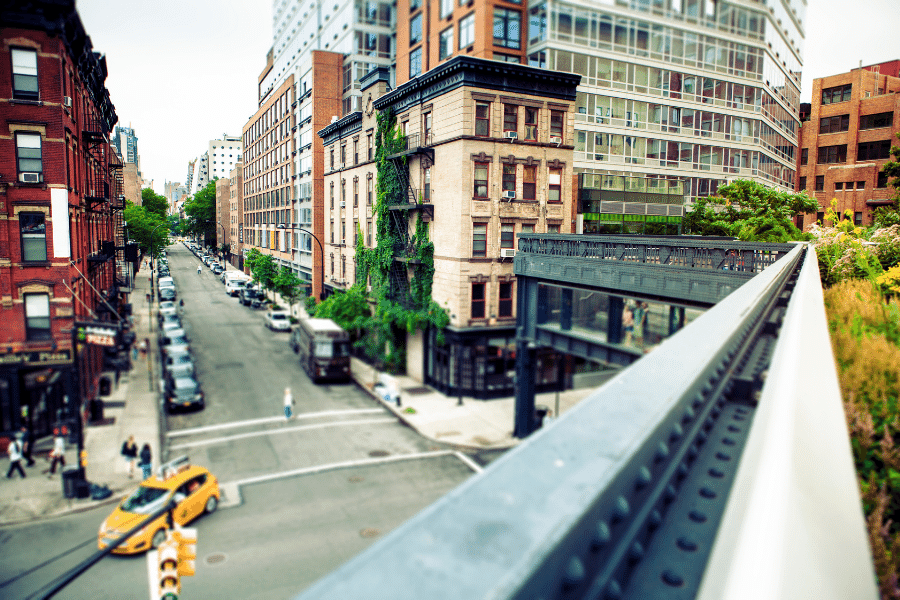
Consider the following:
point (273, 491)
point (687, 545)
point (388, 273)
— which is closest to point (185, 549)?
point (273, 491)

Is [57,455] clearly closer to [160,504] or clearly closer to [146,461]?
[146,461]

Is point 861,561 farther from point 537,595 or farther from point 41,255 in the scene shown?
point 41,255

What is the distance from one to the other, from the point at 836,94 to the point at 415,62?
48844 mm

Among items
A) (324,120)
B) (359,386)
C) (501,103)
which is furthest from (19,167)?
(324,120)

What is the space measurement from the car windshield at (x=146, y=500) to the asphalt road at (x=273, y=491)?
1238mm

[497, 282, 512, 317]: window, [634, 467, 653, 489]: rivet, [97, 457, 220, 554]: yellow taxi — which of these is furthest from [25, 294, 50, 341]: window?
[634, 467, 653, 489]: rivet

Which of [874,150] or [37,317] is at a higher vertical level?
[874,150]

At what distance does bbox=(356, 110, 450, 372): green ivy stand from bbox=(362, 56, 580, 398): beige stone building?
1.01 metres

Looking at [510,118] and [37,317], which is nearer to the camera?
[37,317]

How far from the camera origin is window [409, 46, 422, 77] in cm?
4462

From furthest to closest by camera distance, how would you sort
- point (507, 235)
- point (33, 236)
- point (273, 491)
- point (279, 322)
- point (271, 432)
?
point (279, 322)
point (507, 235)
point (271, 432)
point (33, 236)
point (273, 491)

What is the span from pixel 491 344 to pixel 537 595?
31.2 m

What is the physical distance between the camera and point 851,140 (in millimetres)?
62156

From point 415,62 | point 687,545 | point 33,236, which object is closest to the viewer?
point 687,545
